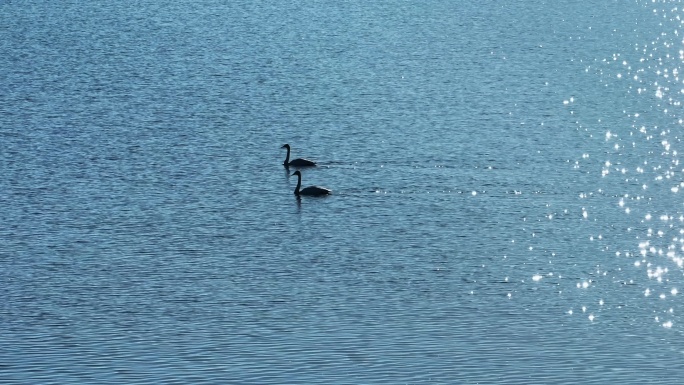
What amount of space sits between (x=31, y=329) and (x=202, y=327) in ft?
17.9

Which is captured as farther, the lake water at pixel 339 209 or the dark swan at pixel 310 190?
the dark swan at pixel 310 190

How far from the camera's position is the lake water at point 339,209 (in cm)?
4206

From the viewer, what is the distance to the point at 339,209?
60969 mm

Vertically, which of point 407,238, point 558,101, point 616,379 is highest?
point 558,101

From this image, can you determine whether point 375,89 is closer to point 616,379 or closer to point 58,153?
point 58,153

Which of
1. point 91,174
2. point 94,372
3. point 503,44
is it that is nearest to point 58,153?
point 91,174

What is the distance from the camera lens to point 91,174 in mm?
64750

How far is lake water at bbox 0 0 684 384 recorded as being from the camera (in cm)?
4206

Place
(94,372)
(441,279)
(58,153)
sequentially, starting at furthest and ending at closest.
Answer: (58,153), (441,279), (94,372)

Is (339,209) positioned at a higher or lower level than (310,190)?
lower

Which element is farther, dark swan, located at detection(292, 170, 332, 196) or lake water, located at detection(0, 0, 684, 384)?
dark swan, located at detection(292, 170, 332, 196)

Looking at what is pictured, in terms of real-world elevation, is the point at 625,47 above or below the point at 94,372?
above

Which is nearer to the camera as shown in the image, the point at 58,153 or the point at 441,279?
the point at 441,279

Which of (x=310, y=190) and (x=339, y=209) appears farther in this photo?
(x=310, y=190)
